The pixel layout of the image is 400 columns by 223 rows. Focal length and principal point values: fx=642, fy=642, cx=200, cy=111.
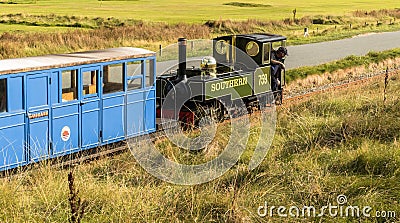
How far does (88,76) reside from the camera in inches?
486

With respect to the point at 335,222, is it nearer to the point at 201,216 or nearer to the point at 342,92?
the point at 201,216

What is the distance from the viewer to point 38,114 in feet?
37.0

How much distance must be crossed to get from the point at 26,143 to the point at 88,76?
76.7 inches

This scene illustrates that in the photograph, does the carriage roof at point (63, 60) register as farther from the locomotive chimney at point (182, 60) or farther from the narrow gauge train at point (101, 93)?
the locomotive chimney at point (182, 60)

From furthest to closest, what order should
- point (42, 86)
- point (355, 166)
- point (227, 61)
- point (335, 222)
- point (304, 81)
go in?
point (304, 81)
point (227, 61)
point (42, 86)
point (355, 166)
point (335, 222)

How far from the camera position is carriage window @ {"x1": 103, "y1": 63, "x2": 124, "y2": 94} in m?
12.8

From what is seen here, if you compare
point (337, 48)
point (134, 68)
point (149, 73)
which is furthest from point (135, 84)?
point (337, 48)

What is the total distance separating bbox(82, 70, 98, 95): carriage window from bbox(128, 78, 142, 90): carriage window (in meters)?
1.03

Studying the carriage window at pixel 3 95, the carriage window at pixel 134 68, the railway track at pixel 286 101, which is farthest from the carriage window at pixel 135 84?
the carriage window at pixel 3 95

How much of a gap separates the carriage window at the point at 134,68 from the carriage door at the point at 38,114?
237 centimetres

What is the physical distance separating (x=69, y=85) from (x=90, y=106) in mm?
593

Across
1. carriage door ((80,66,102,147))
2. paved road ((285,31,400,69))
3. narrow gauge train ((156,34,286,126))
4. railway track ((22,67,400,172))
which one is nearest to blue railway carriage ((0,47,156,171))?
carriage door ((80,66,102,147))

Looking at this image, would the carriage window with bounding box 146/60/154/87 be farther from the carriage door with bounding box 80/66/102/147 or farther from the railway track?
the carriage door with bounding box 80/66/102/147

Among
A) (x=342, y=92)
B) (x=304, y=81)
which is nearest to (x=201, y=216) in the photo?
(x=342, y=92)
